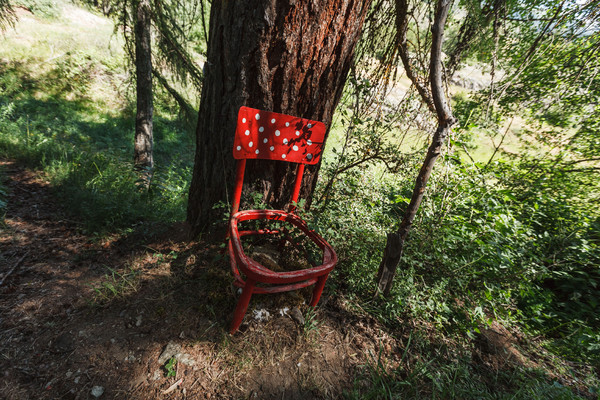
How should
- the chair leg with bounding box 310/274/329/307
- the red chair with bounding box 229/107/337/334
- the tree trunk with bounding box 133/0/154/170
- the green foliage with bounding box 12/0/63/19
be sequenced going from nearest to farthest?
the red chair with bounding box 229/107/337/334
the chair leg with bounding box 310/274/329/307
the tree trunk with bounding box 133/0/154/170
the green foliage with bounding box 12/0/63/19

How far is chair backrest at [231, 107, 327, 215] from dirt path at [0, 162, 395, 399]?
87 centimetres

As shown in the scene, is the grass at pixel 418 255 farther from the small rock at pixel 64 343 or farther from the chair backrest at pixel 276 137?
the chair backrest at pixel 276 137

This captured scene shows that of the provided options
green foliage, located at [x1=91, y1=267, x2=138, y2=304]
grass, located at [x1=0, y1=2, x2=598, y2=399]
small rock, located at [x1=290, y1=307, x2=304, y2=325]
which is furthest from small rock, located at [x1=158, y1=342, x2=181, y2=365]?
small rock, located at [x1=290, y1=307, x2=304, y2=325]

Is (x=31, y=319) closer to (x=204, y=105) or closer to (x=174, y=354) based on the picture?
(x=174, y=354)

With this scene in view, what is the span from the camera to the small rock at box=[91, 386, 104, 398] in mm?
1384

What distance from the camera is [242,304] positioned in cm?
156

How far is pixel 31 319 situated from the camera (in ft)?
5.69

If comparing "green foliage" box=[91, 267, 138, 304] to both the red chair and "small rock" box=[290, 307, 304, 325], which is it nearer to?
the red chair

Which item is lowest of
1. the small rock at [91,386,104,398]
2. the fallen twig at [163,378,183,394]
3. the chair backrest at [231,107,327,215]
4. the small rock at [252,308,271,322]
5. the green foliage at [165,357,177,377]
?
the small rock at [91,386,104,398]

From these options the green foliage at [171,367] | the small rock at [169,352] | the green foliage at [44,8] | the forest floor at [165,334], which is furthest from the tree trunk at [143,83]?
the green foliage at [44,8]

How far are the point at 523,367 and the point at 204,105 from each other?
12.0 feet

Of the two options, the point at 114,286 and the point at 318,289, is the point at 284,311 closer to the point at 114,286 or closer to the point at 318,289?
the point at 318,289

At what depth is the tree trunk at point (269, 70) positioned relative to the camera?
1802 millimetres

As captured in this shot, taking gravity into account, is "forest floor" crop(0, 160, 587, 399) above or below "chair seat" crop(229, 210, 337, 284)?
below
